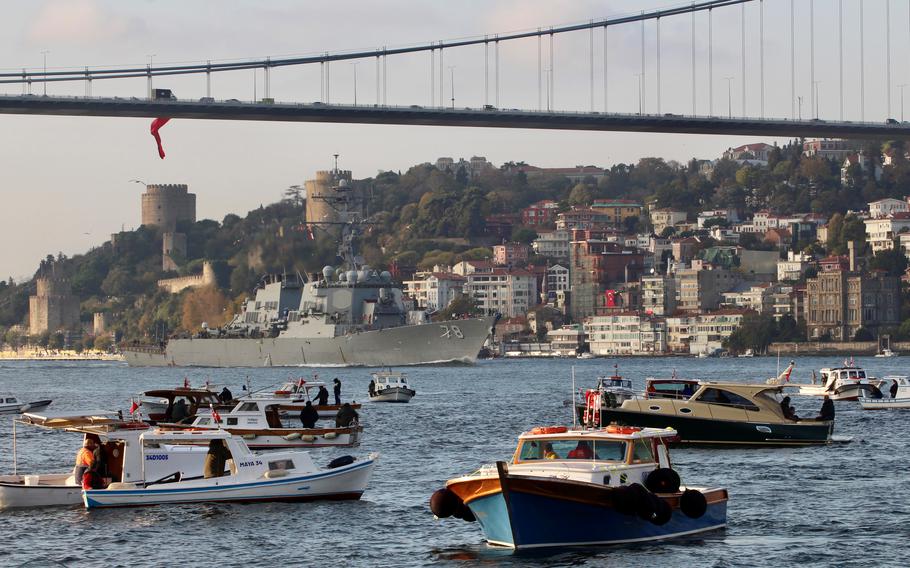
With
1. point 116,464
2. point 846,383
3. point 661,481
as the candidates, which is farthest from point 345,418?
point 846,383

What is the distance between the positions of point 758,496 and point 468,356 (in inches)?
3579

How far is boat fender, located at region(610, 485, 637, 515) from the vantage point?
23.2 m

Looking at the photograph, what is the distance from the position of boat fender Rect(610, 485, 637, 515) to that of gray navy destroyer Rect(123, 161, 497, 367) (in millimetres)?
89757

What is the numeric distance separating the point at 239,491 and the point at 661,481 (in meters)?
7.92

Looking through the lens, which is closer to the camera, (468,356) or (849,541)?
(849,541)

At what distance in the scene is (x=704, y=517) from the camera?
24.9 m

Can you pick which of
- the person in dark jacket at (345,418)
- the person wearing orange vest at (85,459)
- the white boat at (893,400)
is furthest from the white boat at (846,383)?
the person wearing orange vest at (85,459)

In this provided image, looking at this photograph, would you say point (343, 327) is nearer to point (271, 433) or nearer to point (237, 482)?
point (271, 433)

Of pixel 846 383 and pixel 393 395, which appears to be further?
pixel 846 383

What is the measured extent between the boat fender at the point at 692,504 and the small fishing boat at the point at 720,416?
47.0 feet

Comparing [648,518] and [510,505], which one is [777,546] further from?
[510,505]

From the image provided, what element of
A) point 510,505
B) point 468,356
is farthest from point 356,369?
point 510,505

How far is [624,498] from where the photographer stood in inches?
914

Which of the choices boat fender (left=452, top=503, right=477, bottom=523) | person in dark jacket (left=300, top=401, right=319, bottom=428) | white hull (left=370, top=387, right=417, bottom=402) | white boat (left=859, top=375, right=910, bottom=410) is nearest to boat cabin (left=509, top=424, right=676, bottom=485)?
boat fender (left=452, top=503, right=477, bottom=523)
